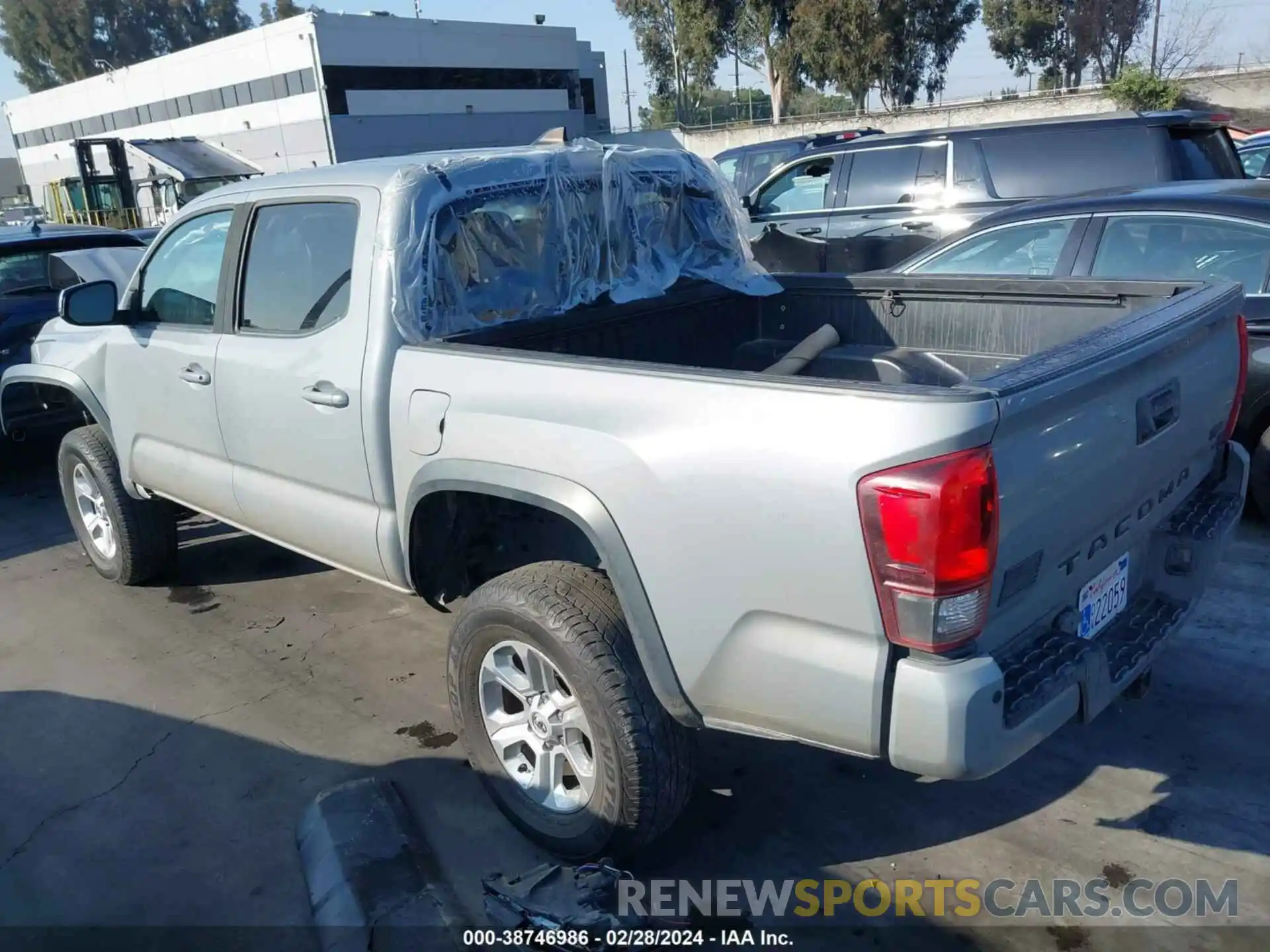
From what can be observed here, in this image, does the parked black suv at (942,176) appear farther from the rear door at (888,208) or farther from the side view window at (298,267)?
the side view window at (298,267)

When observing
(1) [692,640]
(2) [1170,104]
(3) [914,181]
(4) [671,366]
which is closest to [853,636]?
(1) [692,640]

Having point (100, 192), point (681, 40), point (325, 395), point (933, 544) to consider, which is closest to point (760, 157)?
point (325, 395)

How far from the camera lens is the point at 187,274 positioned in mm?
4289

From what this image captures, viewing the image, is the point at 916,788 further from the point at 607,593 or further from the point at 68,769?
the point at 68,769

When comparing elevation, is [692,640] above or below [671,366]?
below

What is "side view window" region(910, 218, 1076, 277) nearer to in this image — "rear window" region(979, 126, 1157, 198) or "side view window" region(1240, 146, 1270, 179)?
"rear window" region(979, 126, 1157, 198)

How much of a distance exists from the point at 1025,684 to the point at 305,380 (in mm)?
2464

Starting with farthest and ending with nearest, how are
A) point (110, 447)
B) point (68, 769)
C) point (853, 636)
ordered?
point (110, 447) → point (68, 769) → point (853, 636)

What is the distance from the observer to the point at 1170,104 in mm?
25469

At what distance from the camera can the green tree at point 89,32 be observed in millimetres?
73438

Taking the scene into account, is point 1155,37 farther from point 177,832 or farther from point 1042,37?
point 177,832

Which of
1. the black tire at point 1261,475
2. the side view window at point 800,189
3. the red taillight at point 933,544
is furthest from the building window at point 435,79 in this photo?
the red taillight at point 933,544

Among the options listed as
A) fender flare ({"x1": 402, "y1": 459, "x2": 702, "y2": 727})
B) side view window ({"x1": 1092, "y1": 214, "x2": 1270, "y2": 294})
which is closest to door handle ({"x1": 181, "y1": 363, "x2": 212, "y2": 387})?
fender flare ({"x1": 402, "y1": 459, "x2": 702, "y2": 727})

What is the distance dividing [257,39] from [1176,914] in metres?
50.2
